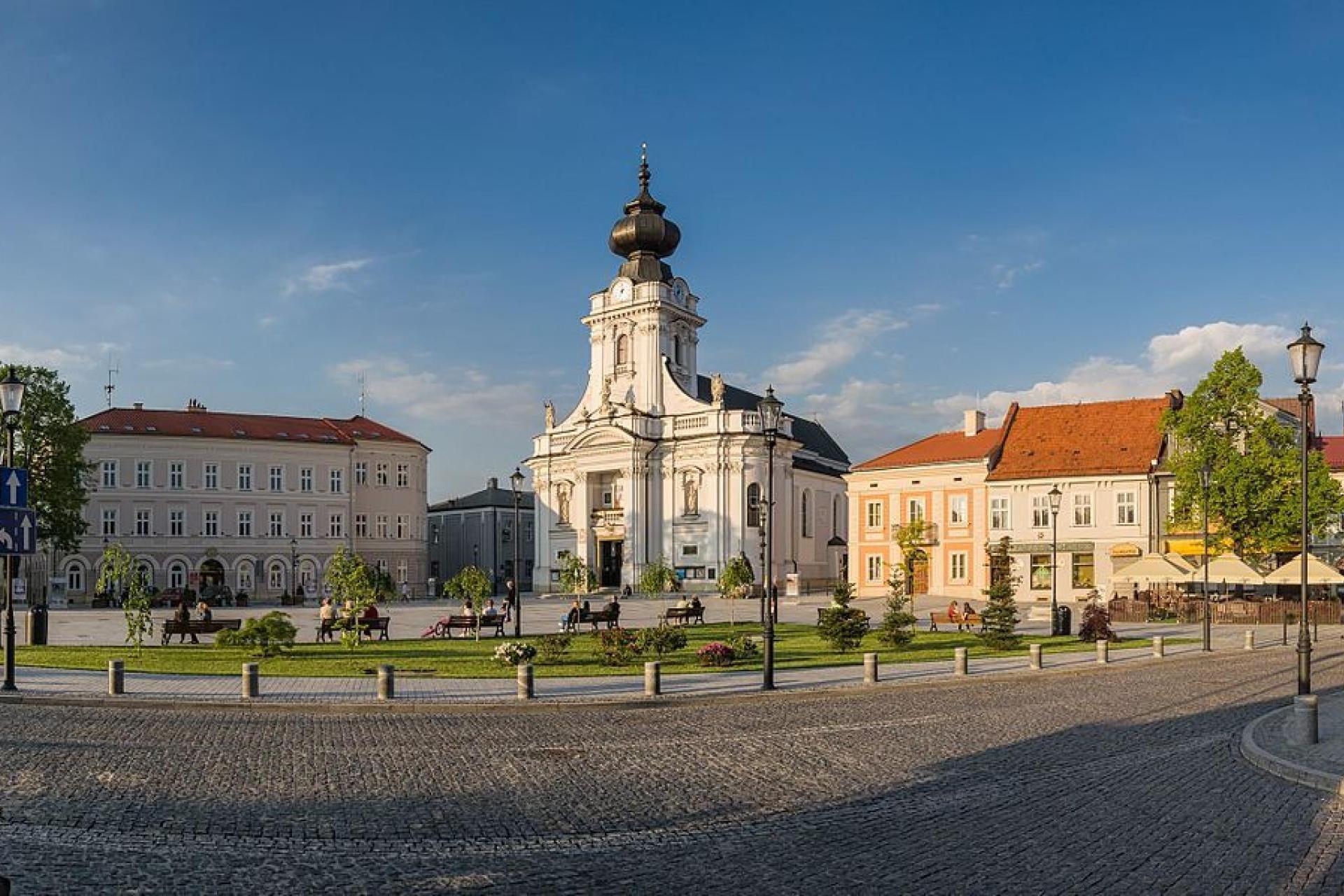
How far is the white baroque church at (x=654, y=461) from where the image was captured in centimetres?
7612

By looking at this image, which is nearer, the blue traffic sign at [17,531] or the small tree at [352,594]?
the blue traffic sign at [17,531]

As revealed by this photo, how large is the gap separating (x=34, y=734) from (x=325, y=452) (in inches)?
2391

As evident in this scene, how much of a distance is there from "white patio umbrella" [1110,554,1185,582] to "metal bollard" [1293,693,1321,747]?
2738 cm

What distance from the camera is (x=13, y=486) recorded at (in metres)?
18.7

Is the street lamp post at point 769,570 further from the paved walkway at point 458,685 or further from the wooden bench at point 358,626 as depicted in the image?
the wooden bench at point 358,626

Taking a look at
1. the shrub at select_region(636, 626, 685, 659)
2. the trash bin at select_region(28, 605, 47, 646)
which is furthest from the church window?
the trash bin at select_region(28, 605, 47, 646)

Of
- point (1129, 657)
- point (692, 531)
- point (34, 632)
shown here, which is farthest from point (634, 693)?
point (692, 531)

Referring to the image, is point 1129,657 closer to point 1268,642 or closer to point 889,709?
point 1268,642

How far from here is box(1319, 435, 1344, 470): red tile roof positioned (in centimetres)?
5359

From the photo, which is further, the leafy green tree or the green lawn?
the leafy green tree

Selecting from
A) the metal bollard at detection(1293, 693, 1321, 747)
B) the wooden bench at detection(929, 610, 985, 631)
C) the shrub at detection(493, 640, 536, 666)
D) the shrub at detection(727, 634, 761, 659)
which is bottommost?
the wooden bench at detection(929, 610, 985, 631)

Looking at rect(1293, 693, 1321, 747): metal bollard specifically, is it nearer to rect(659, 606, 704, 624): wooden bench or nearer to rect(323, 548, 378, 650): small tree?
rect(323, 548, 378, 650): small tree

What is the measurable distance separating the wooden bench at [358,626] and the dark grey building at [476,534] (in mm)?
63235

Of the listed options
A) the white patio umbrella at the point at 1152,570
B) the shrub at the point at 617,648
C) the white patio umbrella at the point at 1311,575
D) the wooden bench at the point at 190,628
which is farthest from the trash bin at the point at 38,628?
the white patio umbrella at the point at 1311,575
